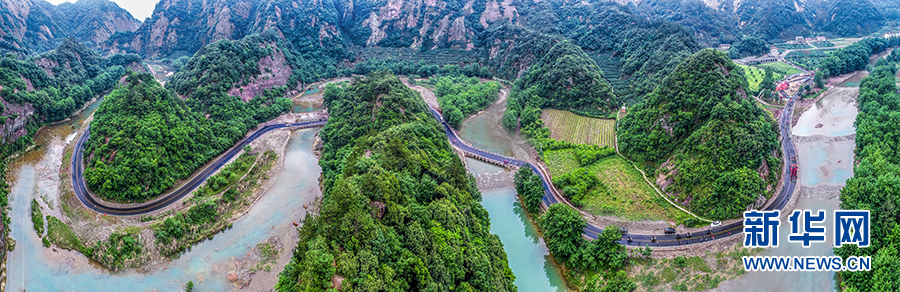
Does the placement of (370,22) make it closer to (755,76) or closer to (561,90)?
(561,90)

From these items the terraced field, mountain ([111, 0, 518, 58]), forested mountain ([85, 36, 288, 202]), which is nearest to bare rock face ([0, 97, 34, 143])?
forested mountain ([85, 36, 288, 202])

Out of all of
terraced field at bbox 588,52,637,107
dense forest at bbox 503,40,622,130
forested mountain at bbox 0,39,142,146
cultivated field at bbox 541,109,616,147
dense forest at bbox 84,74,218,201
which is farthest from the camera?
terraced field at bbox 588,52,637,107

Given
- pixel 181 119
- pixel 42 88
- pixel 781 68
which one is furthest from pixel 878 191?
pixel 42 88

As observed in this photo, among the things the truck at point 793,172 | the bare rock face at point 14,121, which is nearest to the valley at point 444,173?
the truck at point 793,172

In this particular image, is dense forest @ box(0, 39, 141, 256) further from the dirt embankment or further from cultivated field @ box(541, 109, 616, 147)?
cultivated field @ box(541, 109, 616, 147)

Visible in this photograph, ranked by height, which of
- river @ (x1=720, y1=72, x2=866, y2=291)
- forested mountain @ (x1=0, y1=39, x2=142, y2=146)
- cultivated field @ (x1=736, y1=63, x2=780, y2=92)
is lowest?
river @ (x1=720, y1=72, x2=866, y2=291)

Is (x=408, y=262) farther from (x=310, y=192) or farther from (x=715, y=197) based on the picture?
(x=715, y=197)

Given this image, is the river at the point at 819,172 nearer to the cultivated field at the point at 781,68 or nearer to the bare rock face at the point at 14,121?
the cultivated field at the point at 781,68
